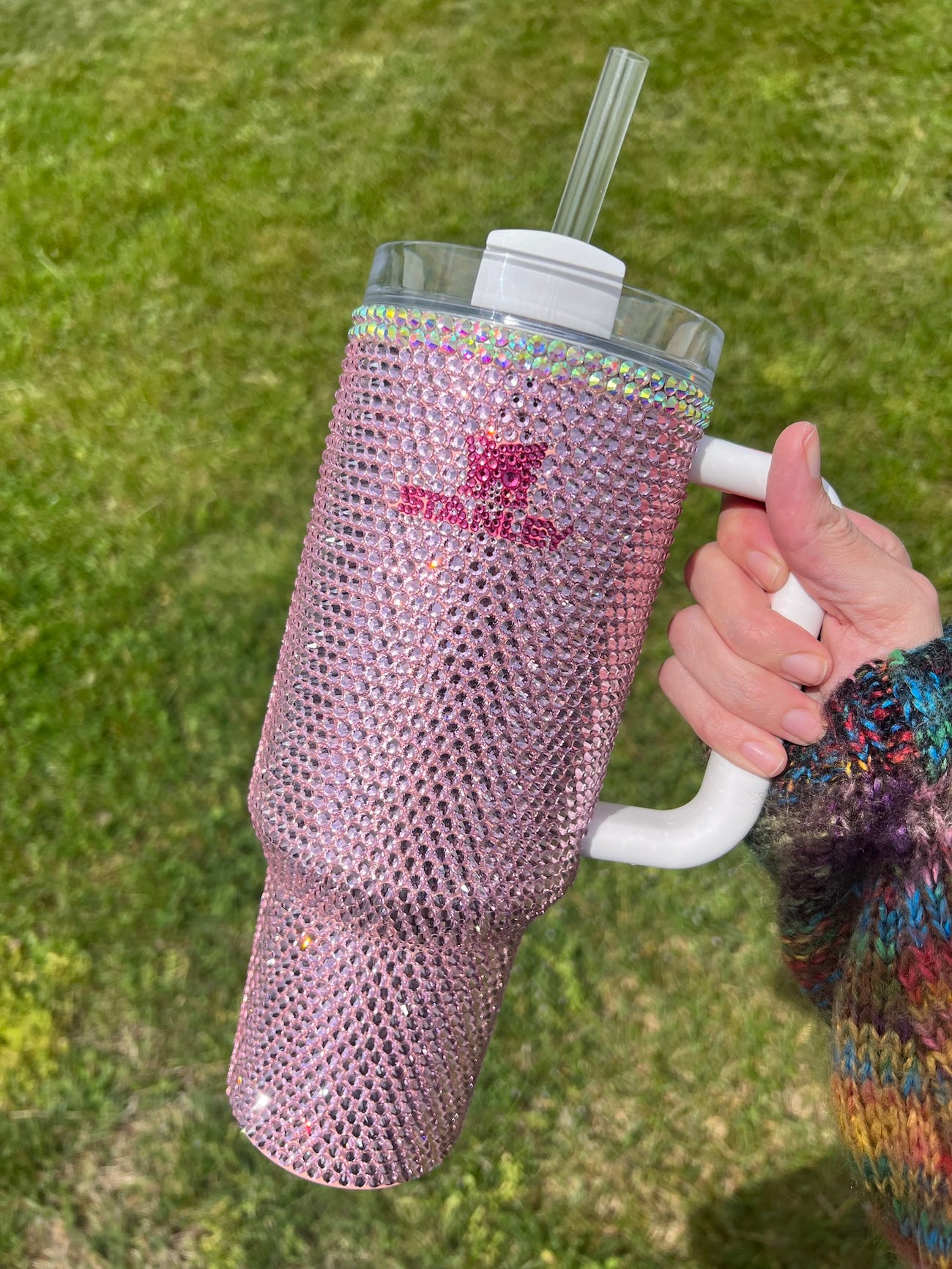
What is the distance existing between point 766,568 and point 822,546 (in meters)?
0.09

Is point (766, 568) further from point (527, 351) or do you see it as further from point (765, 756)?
point (527, 351)

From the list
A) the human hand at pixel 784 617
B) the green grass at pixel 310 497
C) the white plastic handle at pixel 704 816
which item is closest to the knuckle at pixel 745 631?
the human hand at pixel 784 617

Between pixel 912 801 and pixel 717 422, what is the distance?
3.10 feet

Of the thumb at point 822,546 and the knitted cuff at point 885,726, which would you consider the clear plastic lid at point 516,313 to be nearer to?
the thumb at point 822,546

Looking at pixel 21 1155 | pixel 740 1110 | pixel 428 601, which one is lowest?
pixel 21 1155

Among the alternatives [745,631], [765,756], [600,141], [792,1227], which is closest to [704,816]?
[765,756]

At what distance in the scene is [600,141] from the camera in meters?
0.61

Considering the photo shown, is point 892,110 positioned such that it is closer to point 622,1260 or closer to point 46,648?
point 46,648

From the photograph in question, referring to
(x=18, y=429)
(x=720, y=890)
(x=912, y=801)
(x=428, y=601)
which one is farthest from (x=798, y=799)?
(x=18, y=429)

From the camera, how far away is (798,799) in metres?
0.68

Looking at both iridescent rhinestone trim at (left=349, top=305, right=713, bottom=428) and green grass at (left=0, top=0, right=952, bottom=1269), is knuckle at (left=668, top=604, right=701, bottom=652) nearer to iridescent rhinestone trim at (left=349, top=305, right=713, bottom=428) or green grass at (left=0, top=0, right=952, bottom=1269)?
iridescent rhinestone trim at (left=349, top=305, right=713, bottom=428)

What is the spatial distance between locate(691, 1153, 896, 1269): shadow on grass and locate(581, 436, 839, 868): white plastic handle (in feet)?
2.87

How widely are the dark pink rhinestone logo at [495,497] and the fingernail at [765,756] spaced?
0.27 meters

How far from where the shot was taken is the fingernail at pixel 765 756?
69 centimetres
